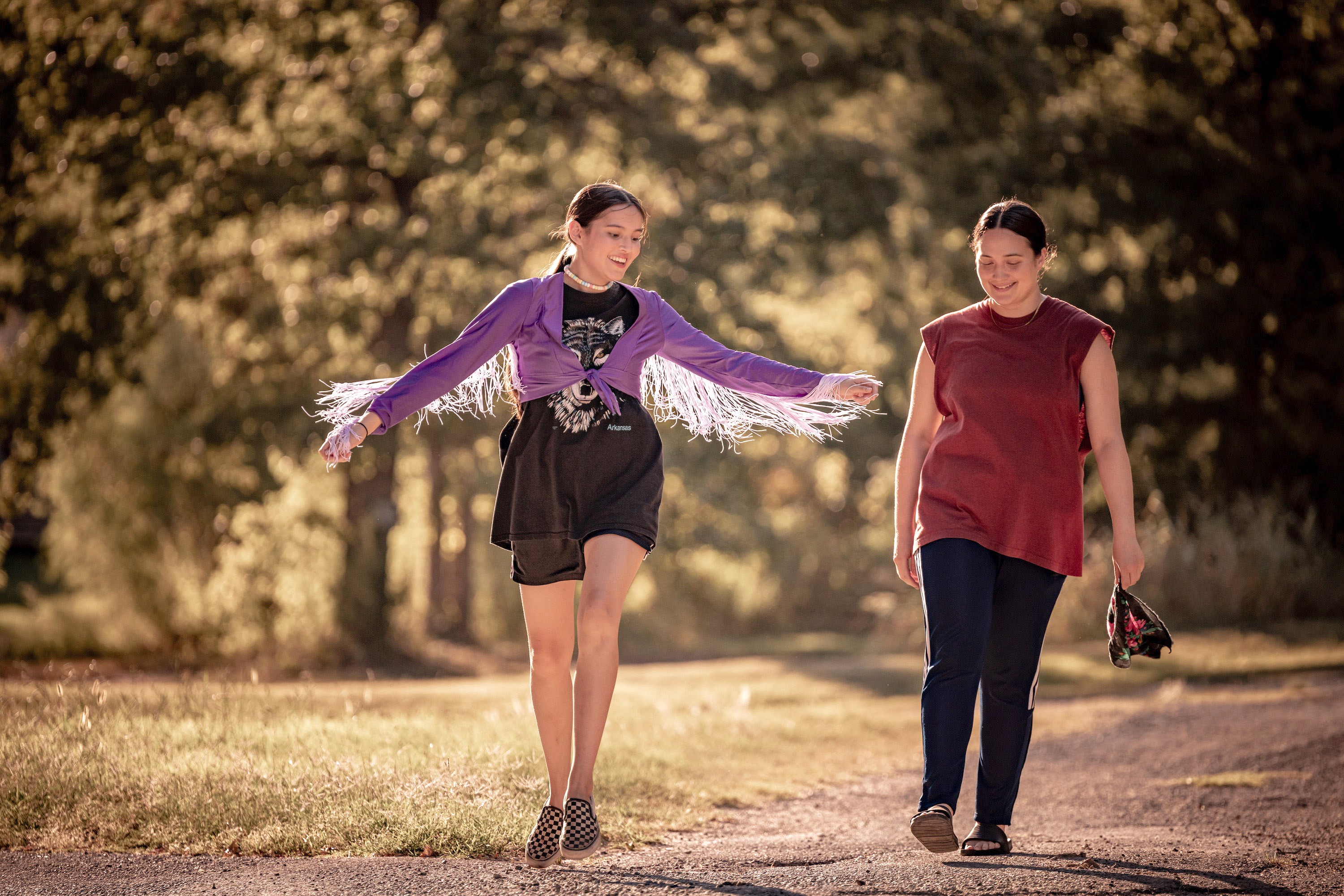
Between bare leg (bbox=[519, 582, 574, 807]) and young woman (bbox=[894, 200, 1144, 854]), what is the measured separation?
1.20 m

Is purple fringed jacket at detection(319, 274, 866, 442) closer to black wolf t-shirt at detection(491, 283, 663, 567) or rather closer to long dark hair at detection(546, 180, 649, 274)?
black wolf t-shirt at detection(491, 283, 663, 567)

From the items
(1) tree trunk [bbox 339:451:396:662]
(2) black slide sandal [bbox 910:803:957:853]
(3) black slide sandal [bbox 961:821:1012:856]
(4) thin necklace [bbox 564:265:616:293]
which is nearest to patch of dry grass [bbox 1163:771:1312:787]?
(3) black slide sandal [bbox 961:821:1012:856]

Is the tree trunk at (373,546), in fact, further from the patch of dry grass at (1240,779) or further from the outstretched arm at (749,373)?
the outstretched arm at (749,373)

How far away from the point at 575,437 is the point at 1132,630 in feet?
6.70

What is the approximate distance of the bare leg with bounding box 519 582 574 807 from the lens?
14.3 feet

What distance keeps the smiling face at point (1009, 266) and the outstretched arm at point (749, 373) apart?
53 cm

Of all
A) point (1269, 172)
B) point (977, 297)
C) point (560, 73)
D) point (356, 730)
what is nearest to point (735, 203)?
point (560, 73)

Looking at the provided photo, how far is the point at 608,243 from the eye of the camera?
4387 millimetres

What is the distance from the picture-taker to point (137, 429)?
1497 centimetres

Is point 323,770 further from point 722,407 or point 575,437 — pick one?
point 722,407

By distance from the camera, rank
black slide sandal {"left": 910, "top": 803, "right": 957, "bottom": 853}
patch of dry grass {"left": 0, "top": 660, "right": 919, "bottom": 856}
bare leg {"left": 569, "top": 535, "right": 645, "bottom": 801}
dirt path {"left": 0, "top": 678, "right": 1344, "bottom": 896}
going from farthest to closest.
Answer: patch of dry grass {"left": 0, "top": 660, "right": 919, "bottom": 856} → bare leg {"left": 569, "top": 535, "right": 645, "bottom": 801} → black slide sandal {"left": 910, "top": 803, "right": 957, "bottom": 853} → dirt path {"left": 0, "top": 678, "right": 1344, "bottom": 896}

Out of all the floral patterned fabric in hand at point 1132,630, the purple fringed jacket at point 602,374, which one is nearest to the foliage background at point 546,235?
the purple fringed jacket at point 602,374

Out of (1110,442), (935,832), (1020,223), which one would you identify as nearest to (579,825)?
(935,832)

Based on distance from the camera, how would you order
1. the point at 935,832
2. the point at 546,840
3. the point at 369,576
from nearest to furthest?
the point at 935,832 < the point at 546,840 < the point at 369,576
